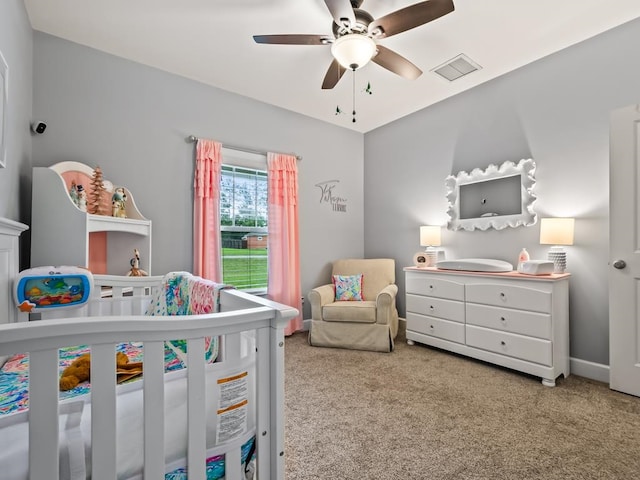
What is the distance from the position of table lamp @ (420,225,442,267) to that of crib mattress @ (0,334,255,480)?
99.9 inches

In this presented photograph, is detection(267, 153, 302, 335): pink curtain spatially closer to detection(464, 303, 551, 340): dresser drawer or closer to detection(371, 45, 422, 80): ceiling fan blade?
detection(371, 45, 422, 80): ceiling fan blade

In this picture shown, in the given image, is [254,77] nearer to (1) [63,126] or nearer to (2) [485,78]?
(1) [63,126]

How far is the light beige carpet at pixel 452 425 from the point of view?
1437 millimetres

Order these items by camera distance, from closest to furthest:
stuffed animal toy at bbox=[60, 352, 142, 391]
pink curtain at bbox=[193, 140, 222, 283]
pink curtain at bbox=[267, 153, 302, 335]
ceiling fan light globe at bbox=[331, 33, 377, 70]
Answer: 1. stuffed animal toy at bbox=[60, 352, 142, 391]
2. ceiling fan light globe at bbox=[331, 33, 377, 70]
3. pink curtain at bbox=[193, 140, 222, 283]
4. pink curtain at bbox=[267, 153, 302, 335]

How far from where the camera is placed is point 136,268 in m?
2.33

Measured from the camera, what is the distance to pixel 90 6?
203 cm

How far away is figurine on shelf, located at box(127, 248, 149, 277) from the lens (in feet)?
7.54

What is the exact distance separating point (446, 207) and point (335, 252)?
1389mm

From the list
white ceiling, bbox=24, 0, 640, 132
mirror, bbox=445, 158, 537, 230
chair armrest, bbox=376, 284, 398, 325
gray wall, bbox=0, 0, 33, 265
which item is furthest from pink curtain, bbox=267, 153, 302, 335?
gray wall, bbox=0, 0, 33, 265

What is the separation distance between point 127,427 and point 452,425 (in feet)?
5.40

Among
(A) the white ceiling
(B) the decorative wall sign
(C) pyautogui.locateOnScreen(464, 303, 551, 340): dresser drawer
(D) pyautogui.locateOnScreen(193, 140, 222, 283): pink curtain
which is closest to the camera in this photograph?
(A) the white ceiling

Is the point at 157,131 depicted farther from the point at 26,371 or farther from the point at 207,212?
the point at 26,371

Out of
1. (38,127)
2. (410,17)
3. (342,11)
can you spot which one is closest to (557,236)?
(410,17)

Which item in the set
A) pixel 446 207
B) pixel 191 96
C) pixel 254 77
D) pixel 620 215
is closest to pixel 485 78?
pixel 446 207
